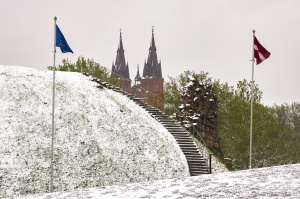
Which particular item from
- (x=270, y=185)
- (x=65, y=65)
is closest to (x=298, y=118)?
(x=65, y=65)

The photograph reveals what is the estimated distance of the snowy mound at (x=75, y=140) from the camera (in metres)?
30.5

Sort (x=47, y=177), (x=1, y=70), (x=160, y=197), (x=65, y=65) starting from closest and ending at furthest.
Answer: (x=160, y=197) < (x=47, y=177) < (x=1, y=70) < (x=65, y=65)

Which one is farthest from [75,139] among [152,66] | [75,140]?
[152,66]

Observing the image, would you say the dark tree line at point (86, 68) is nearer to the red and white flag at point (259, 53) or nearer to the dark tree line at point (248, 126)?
the dark tree line at point (248, 126)

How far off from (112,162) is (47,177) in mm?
4943

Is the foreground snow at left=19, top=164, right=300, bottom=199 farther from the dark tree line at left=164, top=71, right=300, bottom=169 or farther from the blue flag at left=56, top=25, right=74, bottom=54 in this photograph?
the dark tree line at left=164, top=71, right=300, bottom=169

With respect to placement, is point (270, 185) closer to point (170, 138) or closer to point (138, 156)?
point (138, 156)

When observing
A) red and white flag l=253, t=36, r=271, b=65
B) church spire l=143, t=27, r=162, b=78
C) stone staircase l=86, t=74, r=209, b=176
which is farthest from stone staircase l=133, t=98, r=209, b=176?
church spire l=143, t=27, r=162, b=78

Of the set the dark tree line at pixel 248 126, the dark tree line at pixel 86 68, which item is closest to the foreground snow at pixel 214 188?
the dark tree line at pixel 248 126

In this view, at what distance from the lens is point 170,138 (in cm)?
3828

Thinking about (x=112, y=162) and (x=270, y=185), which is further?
(x=112, y=162)

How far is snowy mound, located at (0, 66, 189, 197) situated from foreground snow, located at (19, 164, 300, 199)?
52.3 ft

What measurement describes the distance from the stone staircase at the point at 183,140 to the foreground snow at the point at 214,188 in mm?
18961

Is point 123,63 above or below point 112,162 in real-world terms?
above
